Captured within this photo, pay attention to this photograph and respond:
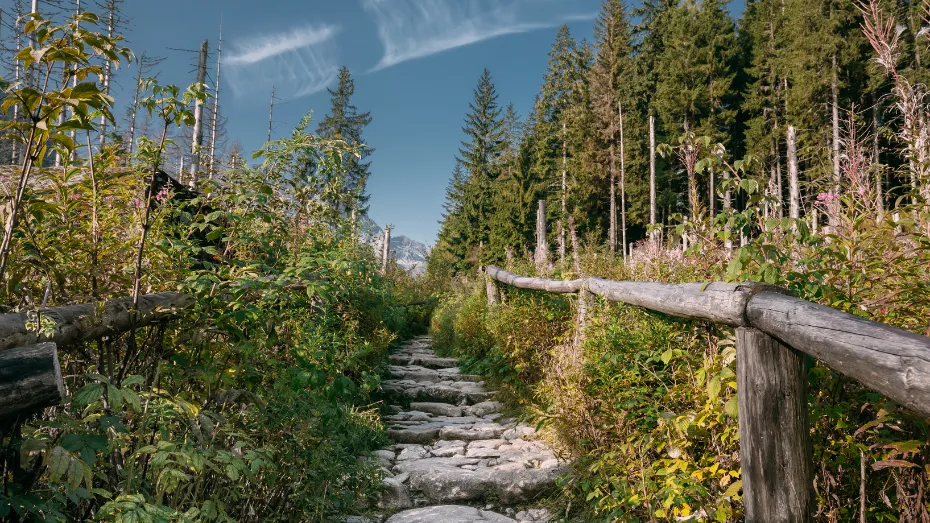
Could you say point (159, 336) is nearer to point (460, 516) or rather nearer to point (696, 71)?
point (460, 516)

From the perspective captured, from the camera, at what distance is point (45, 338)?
135 cm

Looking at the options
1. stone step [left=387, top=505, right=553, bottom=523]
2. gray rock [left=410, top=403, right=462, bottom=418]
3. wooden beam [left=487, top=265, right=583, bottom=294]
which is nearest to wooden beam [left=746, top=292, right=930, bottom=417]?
stone step [left=387, top=505, right=553, bottom=523]

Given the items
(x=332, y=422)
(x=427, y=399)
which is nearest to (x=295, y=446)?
(x=332, y=422)

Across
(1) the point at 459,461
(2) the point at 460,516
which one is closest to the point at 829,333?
(2) the point at 460,516

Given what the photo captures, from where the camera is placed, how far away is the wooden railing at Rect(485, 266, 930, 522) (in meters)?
1.38

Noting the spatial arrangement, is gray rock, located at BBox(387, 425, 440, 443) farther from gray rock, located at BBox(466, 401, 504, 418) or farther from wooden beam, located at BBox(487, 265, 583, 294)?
wooden beam, located at BBox(487, 265, 583, 294)

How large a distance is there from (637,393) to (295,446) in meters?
2.01

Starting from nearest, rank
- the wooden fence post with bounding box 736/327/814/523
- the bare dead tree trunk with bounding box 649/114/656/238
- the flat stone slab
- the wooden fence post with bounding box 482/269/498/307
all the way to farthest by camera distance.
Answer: the wooden fence post with bounding box 736/327/814/523
the flat stone slab
the wooden fence post with bounding box 482/269/498/307
the bare dead tree trunk with bounding box 649/114/656/238

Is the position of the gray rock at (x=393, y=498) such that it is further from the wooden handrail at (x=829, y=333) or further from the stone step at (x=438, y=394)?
the stone step at (x=438, y=394)

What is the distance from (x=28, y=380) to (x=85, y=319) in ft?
1.57

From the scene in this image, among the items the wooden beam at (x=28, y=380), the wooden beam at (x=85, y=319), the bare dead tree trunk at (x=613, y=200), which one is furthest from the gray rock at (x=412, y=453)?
the bare dead tree trunk at (x=613, y=200)

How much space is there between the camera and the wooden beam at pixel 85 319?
1287 millimetres

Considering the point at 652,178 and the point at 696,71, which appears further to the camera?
the point at 696,71

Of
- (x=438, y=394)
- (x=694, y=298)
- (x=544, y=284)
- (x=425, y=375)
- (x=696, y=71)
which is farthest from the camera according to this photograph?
(x=696, y=71)
